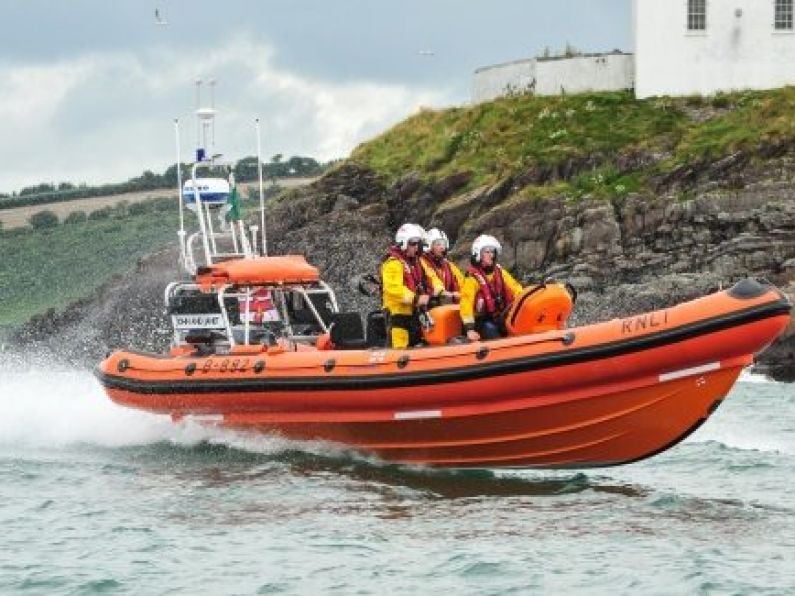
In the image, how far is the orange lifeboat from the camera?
14.2m

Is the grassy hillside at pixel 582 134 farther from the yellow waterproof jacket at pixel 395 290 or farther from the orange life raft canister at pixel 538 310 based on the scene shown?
the orange life raft canister at pixel 538 310

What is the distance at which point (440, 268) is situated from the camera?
16578 millimetres

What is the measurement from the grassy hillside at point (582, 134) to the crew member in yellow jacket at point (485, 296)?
2078cm

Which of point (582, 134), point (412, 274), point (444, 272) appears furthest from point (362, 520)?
point (582, 134)

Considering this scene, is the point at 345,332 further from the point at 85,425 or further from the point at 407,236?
the point at 85,425

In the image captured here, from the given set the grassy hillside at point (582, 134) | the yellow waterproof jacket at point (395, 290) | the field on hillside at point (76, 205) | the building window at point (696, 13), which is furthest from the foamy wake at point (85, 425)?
the field on hillside at point (76, 205)

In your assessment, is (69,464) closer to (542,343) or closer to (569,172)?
(542,343)

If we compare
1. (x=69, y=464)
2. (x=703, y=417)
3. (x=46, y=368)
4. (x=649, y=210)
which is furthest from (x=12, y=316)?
(x=703, y=417)

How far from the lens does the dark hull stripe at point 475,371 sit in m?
14.0

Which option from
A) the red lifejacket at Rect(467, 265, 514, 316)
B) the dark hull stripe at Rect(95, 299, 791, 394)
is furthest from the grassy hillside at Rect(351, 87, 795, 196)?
the red lifejacket at Rect(467, 265, 514, 316)

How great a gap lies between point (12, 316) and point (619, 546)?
159ft

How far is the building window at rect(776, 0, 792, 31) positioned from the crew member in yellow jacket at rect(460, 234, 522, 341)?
25.9 m

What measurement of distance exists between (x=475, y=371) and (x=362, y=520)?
194cm

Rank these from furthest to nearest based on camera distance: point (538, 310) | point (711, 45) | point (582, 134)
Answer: point (711, 45) < point (582, 134) < point (538, 310)
